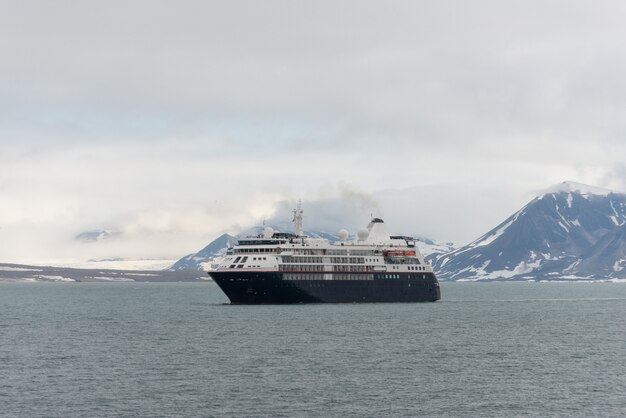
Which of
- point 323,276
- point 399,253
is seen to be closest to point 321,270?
point 323,276

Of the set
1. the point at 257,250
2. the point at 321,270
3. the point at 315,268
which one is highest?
the point at 257,250

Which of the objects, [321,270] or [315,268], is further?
[321,270]

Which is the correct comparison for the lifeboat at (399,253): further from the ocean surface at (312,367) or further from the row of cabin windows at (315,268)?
the ocean surface at (312,367)

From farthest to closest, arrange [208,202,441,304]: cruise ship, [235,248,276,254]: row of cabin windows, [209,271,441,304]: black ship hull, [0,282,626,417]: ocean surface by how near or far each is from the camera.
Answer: [235,248,276,254]: row of cabin windows
[209,271,441,304]: black ship hull
[208,202,441,304]: cruise ship
[0,282,626,417]: ocean surface

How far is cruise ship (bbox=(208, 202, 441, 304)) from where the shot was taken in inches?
6348

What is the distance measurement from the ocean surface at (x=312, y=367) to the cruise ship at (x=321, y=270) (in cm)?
1468

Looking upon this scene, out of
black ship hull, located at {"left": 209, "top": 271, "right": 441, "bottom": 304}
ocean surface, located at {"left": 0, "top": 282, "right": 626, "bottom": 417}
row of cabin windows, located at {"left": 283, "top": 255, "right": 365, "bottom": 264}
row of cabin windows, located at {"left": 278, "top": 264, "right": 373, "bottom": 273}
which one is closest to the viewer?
ocean surface, located at {"left": 0, "top": 282, "right": 626, "bottom": 417}

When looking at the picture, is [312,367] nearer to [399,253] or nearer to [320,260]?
[320,260]

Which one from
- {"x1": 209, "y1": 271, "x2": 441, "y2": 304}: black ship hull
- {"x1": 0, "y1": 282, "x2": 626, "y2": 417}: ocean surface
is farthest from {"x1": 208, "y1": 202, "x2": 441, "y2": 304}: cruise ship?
{"x1": 0, "y1": 282, "x2": 626, "y2": 417}: ocean surface

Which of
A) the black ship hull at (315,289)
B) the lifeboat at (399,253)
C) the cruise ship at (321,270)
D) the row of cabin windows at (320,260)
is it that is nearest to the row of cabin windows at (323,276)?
the cruise ship at (321,270)

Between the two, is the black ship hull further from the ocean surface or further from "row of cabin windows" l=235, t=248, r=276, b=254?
the ocean surface

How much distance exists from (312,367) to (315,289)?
77.9m

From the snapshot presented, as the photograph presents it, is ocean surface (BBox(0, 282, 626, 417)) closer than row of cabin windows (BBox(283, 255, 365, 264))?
Yes

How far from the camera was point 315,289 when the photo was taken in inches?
6590
